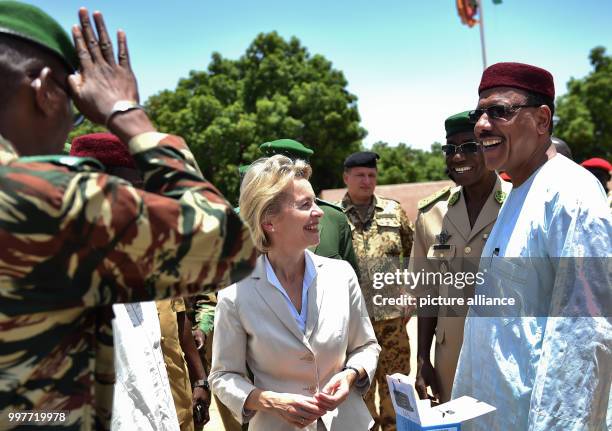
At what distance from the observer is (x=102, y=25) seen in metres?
1.36

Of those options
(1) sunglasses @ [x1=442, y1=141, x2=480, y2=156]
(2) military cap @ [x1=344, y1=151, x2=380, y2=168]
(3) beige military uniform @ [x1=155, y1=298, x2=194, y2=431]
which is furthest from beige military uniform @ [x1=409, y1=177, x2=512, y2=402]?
(2) military cap @ [x1=344, y1=151, x2=380, y2=168]

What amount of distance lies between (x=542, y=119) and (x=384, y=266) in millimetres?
3284

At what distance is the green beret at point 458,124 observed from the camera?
4090 mm

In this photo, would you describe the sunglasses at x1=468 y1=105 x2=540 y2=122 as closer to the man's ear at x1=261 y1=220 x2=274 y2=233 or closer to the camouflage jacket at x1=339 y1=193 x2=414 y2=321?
the man's ear at x1=261 y1=220 x2=274 y2=233

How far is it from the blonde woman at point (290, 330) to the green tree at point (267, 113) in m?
24.9

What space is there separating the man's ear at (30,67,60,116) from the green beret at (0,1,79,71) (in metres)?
0.06

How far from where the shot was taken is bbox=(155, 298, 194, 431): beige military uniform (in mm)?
3389

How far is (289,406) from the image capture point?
266 cm

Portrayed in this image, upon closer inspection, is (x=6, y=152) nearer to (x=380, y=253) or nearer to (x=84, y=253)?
(x=84, y=253)

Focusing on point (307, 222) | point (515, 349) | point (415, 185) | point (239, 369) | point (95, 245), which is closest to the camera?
point (95, 245)

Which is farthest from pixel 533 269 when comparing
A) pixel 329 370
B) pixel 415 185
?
pixel 415 185

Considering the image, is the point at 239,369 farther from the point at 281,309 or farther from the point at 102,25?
the point at 102,25

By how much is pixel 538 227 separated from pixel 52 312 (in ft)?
6.13

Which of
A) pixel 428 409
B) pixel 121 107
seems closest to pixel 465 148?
pixel 428 409
